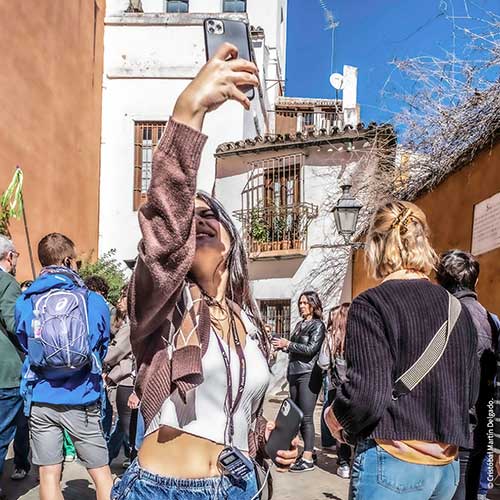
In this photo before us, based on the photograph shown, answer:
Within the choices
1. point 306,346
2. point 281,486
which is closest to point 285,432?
point 281,486

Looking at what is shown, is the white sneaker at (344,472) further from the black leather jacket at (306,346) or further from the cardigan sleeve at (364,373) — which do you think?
the cardigan sleeve at (364,373)

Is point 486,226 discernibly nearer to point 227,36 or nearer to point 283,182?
point 227,36

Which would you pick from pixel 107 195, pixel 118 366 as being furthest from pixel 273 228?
pixel 118 366

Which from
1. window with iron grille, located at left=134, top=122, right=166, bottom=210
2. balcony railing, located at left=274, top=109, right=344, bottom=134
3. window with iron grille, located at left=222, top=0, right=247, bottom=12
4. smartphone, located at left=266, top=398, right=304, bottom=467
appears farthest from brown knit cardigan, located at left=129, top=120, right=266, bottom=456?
balcony railing, located at left=274, top=109, right=344, bottom=134

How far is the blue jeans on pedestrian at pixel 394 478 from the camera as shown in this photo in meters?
2.30

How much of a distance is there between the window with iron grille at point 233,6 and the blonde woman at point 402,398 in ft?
62.6

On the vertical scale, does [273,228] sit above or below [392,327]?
above

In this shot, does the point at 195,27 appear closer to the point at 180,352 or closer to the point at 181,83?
the point at 181,83

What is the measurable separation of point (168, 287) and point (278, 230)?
13.0 meters

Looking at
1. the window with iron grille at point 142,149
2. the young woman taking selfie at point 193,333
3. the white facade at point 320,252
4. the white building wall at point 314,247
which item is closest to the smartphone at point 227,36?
the young woman taking selfie at point 193,333

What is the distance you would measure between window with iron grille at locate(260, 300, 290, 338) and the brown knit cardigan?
12.6m

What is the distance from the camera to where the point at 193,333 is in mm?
1773

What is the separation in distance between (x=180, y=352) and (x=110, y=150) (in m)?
14.9

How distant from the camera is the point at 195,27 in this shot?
51.8 feet
